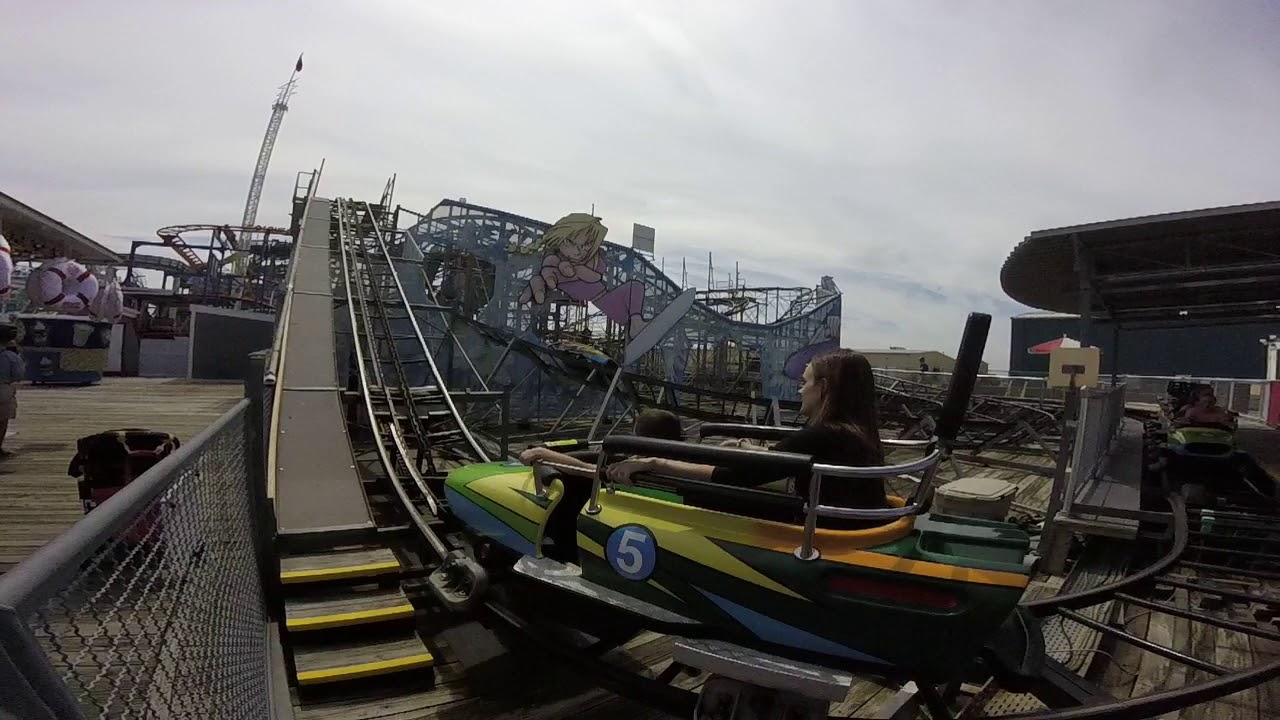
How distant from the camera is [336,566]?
3.72m

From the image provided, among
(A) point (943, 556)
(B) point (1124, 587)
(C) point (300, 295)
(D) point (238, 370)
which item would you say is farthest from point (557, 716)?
(D) point (238, 370)

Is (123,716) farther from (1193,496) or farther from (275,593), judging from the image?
(1193,496)

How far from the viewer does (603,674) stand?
2.69 m

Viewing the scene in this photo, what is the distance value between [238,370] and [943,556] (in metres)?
20.9

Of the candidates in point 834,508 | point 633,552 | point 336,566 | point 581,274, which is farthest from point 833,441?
point 581,274

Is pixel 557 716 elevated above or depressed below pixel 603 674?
below

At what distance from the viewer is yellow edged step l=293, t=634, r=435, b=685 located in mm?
2908

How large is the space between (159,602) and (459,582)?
73.0 inches

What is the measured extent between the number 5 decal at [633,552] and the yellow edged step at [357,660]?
121cm

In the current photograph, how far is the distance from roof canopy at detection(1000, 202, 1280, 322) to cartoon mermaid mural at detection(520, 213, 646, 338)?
23.7 ft

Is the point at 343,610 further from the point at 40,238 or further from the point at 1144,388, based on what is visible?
the point at 40,238

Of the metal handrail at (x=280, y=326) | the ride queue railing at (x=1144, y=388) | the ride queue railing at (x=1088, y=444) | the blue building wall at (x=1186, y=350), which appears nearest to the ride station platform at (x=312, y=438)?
the metal handrail at (x=280, y=326)

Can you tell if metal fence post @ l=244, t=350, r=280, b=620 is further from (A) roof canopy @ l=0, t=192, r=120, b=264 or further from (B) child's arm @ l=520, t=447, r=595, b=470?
(A) roof canopy @ l=0, t=192, r=120, b=264

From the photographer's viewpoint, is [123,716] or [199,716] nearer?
[123,716]
